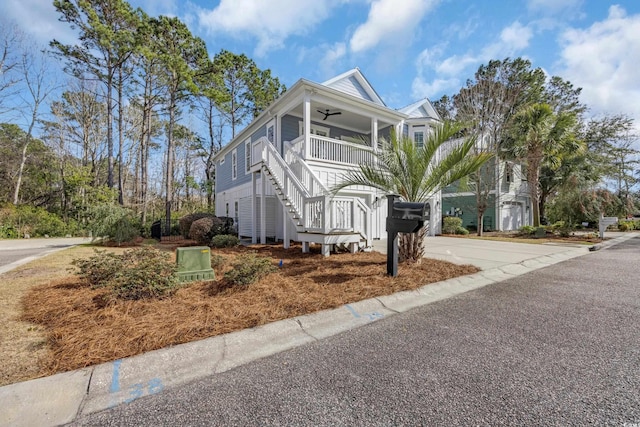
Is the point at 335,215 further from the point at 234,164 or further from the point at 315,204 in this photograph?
the point at 234,164

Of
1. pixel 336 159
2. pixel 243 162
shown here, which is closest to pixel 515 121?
pixel 336 159

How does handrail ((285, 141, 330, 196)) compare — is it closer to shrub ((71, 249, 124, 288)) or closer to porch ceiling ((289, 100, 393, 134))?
porch ceiling ((289, 100, 393, 134))

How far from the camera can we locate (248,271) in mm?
4207

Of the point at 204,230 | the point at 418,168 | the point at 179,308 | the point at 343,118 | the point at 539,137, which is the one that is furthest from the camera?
the point at 539,137

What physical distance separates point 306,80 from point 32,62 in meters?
18.7

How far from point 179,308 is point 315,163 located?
7260 millimetres

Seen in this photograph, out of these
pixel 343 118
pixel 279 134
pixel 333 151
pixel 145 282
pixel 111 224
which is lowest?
pixel 145 282

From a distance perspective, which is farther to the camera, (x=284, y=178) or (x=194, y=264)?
(x=284, y=178)

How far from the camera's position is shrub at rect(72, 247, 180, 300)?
352 centimetres

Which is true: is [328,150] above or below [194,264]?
above

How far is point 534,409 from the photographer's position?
5.86 feet

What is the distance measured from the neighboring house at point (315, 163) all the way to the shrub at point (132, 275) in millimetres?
3810

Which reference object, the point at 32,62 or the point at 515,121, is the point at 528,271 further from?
the point at 32,62

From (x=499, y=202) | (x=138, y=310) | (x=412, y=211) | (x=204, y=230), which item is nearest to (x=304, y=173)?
(x=204, y=230)
